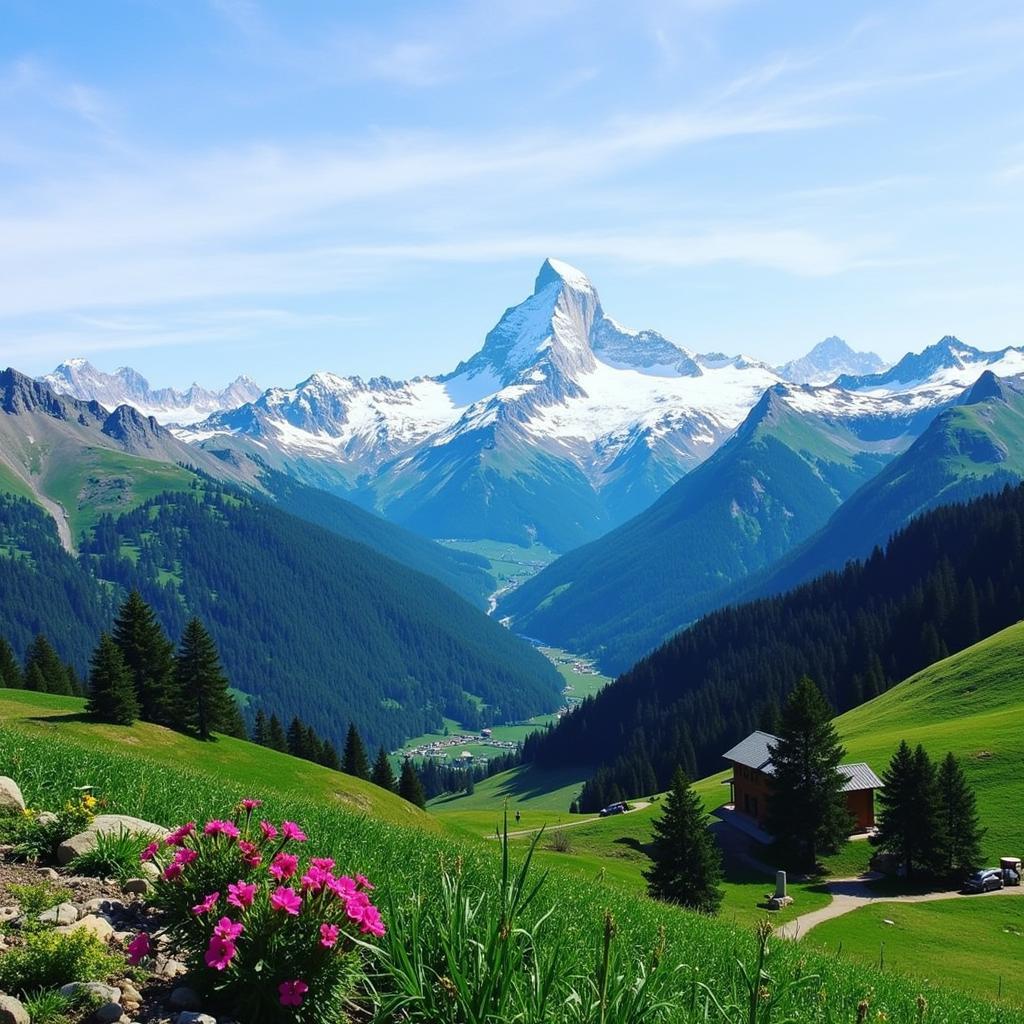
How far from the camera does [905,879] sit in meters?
64.8

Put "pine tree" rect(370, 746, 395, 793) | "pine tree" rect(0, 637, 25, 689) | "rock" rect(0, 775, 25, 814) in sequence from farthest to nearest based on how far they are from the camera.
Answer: "pine tree" rect(0, 637, 25, 689) < "pine tree" rect(370, 746, 395, 793) < "rock" rect(0, 775, 25, 814)

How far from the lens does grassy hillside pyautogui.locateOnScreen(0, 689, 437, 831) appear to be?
56344 millimetres

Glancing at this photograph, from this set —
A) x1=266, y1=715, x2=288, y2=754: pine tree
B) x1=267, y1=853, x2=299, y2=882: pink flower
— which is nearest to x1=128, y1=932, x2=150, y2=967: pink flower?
x1=267, y1=853, x2=299, y2=882: pink flower

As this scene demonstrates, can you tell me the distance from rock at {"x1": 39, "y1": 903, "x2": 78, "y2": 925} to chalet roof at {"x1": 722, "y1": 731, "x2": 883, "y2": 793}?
7218 cm

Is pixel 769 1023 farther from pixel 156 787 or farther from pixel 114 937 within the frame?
pixel 156 787

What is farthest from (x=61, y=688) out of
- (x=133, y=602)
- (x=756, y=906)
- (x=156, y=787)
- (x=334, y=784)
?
(x=156, y=787)

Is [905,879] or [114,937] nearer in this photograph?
[114,937]

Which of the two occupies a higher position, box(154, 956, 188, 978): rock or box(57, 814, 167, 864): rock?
box(57, 814, 167, 864): rock

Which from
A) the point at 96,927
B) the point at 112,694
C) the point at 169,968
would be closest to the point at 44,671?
the point at 112,694

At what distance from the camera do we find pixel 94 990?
8039 mm

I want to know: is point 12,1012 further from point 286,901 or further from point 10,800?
point 10,800

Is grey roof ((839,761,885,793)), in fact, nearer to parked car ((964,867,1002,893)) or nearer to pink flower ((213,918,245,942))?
parked car ((964,867,1002,893))

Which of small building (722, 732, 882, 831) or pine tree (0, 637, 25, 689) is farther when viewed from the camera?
pine tree (0, 637, 25, 689)

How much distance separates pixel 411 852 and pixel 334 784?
176 feet
